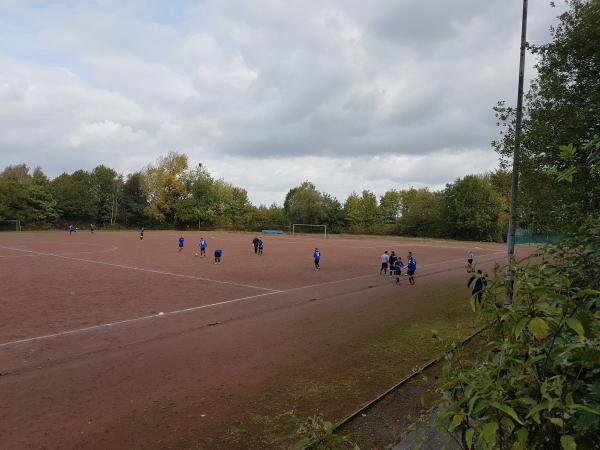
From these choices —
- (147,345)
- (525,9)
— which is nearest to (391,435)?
(147,345)

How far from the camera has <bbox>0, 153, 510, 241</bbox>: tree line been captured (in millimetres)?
75750

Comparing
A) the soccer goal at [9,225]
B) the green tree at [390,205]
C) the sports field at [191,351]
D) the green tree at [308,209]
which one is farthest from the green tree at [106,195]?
the sports field at [191,351]

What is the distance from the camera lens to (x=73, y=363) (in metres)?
9.57

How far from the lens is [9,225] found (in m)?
75.7

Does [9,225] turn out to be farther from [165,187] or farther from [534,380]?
[534,380]

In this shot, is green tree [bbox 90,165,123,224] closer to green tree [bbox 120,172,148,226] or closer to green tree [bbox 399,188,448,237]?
green tree [bbox 120,172,148,226]

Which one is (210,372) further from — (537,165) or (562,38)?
(562,38)

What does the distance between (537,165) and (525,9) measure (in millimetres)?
4402

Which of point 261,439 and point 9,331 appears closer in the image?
point 261,439

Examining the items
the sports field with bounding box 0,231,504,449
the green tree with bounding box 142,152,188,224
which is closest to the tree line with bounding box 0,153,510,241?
the green tree with bounding box 142,152,188,224

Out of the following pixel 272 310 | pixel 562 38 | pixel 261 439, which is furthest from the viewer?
pixel 272 310

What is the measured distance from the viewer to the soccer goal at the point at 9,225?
74.8 meters

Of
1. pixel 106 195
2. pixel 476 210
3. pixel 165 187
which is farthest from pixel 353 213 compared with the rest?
pixel 106 195

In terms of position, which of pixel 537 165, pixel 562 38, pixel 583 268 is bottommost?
pixel 583 268
